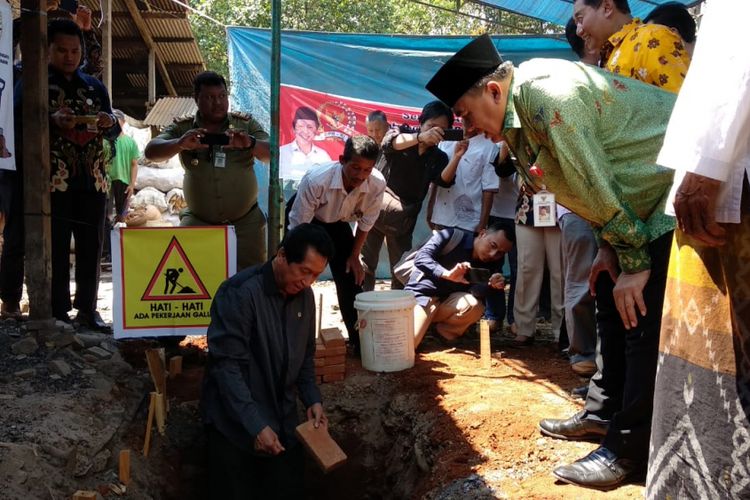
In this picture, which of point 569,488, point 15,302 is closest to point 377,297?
point 569,488

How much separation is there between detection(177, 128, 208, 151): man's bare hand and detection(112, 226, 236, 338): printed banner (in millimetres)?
519

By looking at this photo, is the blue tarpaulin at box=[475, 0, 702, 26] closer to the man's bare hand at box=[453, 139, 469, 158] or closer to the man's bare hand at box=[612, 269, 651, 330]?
the man's bare hand at box=[453, 139, 469, 158]

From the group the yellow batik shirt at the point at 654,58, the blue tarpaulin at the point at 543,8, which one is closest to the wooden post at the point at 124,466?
the yellow batik shirt at the point at 654,58

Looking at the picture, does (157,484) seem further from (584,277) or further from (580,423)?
(584,277)

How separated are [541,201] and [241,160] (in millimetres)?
2111

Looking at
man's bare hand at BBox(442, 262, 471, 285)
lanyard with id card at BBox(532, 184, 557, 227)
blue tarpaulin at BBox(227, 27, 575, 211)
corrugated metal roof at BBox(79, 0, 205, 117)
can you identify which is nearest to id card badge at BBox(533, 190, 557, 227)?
lanyard with id card at BBox(532, 184, 557, 227)

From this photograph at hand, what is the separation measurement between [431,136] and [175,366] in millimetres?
2626

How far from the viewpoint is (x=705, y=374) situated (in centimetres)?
149

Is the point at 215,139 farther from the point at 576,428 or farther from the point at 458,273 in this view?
the point at 576,428

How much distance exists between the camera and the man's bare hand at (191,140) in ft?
14.8

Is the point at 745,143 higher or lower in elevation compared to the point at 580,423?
higher

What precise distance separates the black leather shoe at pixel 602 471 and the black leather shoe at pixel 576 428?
0.98ft

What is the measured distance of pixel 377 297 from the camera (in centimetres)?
467

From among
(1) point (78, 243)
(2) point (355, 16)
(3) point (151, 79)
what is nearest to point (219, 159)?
(1) point (78, 243)
